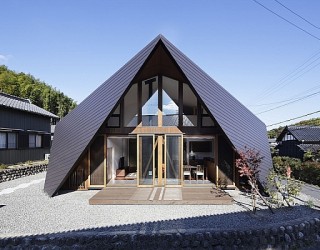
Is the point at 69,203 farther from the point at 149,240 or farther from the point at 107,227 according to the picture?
the point at 149,240

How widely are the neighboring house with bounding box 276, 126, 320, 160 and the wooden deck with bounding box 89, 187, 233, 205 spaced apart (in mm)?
12820

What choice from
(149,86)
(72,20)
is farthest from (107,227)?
(72,20)

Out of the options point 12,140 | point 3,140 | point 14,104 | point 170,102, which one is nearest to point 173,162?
point 170,102

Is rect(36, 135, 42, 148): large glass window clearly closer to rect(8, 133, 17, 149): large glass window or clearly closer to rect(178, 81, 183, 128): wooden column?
rect(8, 133, 17, 149): large glass window

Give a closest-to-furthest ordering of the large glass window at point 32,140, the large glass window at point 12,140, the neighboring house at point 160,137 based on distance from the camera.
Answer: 1. the neighboring house at point 160,137
2. the large glass window at point 12,140
3. the large glass window at point 32,140

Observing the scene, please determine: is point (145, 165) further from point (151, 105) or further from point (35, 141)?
point (35, 141)

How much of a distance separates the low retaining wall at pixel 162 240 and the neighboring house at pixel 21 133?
39.0ft

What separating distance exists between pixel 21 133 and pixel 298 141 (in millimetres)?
19519

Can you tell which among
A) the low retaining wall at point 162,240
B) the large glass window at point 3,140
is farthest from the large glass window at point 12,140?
the low retaining wall at point 162,240

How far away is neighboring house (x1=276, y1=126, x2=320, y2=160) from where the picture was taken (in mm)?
19462

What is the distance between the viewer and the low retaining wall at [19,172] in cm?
1195

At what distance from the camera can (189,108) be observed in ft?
32.4

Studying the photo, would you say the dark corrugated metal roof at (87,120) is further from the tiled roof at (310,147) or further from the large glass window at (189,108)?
the tiled roof at (310,147)

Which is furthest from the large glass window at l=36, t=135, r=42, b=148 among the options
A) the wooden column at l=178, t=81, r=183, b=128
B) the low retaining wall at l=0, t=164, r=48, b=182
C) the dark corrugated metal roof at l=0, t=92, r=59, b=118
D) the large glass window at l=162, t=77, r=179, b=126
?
the wooden column at l=178, t=81, r=183, b=128
